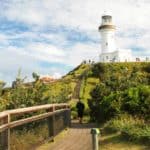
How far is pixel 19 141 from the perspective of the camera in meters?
10.9

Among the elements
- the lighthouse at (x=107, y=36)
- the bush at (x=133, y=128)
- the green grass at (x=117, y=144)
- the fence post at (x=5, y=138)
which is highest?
the lighthouse at (x=107, y=36)

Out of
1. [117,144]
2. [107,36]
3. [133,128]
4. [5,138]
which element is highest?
[107,36]

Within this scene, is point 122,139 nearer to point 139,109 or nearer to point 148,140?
point 148,140

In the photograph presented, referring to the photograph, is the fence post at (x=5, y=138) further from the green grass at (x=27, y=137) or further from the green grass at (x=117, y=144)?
the green grass at (x=117, y=144)

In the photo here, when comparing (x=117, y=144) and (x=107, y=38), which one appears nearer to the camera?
(x=117, y=144)

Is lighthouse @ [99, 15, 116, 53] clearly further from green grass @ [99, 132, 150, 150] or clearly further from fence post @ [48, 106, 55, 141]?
green grass @ [99, 132, 150, 150]

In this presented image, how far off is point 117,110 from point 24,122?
31.2 feet

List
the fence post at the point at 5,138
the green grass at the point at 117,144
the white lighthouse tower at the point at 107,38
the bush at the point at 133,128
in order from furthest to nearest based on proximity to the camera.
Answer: the white lighthouse tower at the point at 107,38 < the bush at the point at 133,128 < the green grass at the point at 117,144 < the fence post at the point at 5,138

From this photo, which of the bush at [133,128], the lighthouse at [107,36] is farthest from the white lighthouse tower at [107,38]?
the bush at [133,128]

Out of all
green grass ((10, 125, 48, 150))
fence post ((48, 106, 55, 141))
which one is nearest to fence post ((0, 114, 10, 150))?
green grass ((10, 125, 48, 150))

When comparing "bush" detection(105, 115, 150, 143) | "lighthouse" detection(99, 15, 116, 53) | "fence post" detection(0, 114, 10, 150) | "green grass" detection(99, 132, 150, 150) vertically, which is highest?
"lighthouse" detection(99, 15, 116, 53)

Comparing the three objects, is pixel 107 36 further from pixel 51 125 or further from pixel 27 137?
pixel 27 137

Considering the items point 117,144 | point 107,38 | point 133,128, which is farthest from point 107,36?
point 117,144

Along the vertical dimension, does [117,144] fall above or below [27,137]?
below
